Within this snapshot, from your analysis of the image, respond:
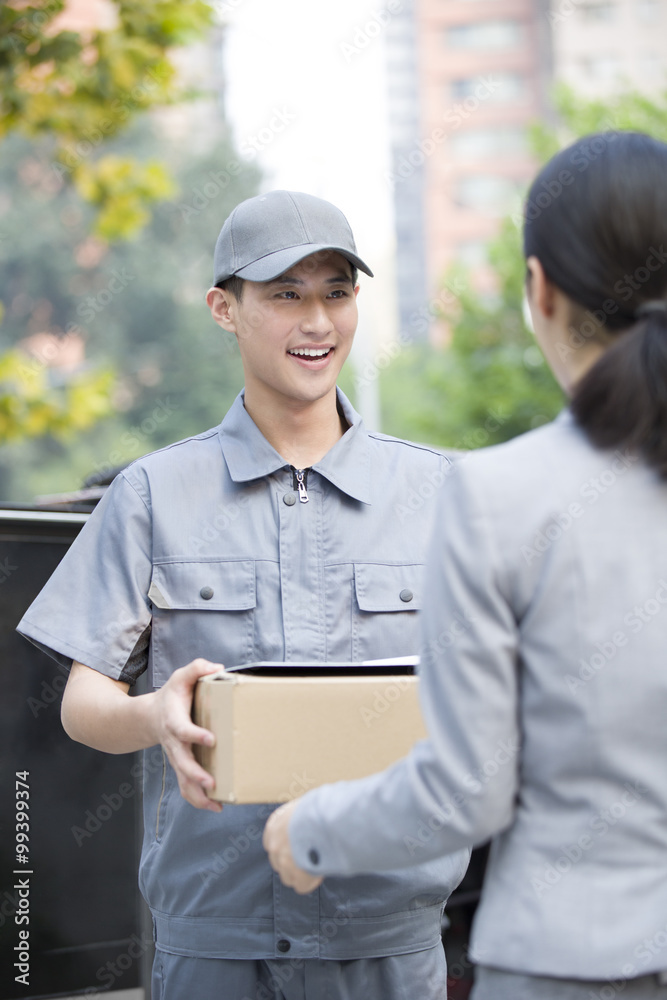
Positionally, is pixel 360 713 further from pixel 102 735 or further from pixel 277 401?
pixel 277 401

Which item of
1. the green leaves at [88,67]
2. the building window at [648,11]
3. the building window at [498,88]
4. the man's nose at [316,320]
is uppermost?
the building window at [648,11]

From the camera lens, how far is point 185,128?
112 feet

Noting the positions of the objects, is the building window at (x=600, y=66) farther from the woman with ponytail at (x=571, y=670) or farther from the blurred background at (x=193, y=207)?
the woman with ponytail at (x=571, y=670)

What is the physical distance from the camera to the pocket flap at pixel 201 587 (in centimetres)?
214

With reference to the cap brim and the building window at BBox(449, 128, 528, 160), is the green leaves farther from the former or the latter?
the building window at BBox(449, 128, 528, 160)

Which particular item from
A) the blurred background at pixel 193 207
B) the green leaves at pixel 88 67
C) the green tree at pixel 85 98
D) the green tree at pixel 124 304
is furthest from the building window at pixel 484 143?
the green leaves at pixel 88 67

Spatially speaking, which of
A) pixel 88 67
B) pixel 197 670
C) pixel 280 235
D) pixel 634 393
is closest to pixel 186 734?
pixel 197 670

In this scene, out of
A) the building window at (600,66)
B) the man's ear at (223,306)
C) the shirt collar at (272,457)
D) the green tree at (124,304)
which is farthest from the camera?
the building window at (600,66)

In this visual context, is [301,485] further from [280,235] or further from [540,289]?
[540,289]

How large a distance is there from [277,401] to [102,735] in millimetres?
768

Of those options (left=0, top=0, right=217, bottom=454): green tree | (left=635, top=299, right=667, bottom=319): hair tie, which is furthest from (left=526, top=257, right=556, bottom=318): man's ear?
(left=0, top=0, right=217, bottom=454): green tree

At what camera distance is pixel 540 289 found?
1.47 m

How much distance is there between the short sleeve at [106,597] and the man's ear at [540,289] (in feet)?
3.26

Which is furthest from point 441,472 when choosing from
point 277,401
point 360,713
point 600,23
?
point 600,23
